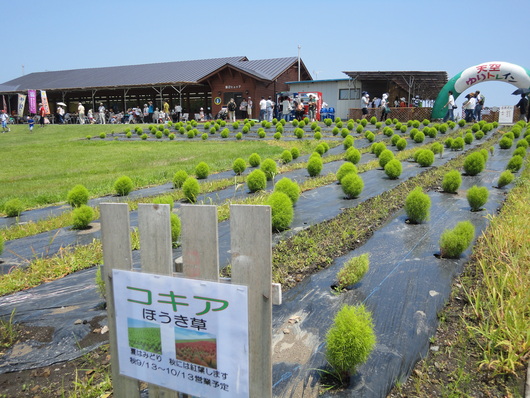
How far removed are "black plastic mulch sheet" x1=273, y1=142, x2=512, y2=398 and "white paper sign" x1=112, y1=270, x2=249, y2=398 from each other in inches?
30.2

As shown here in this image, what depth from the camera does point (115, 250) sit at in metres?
2.07

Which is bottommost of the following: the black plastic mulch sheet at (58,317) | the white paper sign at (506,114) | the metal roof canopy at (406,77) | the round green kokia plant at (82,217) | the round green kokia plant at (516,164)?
the black plastic mulch sheet at (58,317)

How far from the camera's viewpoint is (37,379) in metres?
2.72

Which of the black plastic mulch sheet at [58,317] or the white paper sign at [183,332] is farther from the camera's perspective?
the black plastic mulch sheet at [58,317]

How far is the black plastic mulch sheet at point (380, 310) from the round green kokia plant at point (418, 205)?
207 mm

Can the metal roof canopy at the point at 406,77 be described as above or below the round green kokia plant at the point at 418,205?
above

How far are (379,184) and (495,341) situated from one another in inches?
244

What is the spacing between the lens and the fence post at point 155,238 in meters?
1.96

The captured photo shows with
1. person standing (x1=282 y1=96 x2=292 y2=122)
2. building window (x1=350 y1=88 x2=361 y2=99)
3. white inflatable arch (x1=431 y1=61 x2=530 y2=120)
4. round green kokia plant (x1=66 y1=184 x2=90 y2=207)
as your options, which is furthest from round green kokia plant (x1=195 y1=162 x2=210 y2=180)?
building window (x1=350 y1=88 x2=361 y2=99)

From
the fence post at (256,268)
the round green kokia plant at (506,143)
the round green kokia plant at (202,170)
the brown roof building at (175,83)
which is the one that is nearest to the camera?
the fence post at (256,268)

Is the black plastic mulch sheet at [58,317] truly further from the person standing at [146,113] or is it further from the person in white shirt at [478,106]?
the person standing at [146,113]

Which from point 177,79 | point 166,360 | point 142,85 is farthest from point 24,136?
point 166,360

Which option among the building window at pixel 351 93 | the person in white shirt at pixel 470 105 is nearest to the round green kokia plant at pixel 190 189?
the person in white shirt at pixel 470 105

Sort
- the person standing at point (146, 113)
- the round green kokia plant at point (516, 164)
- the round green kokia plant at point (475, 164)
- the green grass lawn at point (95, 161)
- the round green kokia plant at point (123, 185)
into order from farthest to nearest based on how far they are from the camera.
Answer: the person standing at point (146, 113), the green grass lawn at point (95, 161), the round green kokia plant at point (516, 164), the round green kokia plant at point (475, 164), the round green kokia plant at point (123, 185)
